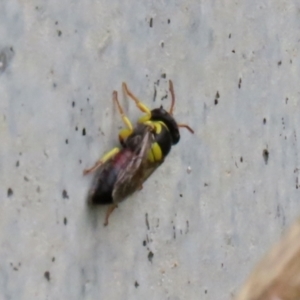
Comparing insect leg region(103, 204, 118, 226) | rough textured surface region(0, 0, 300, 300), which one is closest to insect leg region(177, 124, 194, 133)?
rough textured surface region(0, 0, 300, 300)

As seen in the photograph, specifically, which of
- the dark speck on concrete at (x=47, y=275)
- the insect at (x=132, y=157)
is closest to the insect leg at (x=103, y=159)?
the insect at (x=132, y=157)

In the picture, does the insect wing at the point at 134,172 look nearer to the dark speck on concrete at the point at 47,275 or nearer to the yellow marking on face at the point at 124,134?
the yellow marking on face at the point at 124,134

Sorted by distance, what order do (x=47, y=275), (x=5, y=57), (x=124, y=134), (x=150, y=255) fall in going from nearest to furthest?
(x=5, y=57) < (x=47, y=275) < (x=124, y=134) < (x=150, y=255)

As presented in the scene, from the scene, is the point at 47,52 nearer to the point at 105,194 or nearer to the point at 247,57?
the point at 105,194

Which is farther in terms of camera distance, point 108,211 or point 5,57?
point 108,211

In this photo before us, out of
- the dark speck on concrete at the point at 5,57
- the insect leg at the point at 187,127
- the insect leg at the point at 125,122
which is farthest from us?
the insect leg at the point at 187,127

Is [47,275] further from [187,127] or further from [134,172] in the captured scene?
[187,127]

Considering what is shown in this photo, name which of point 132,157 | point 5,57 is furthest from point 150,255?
point 5,57
